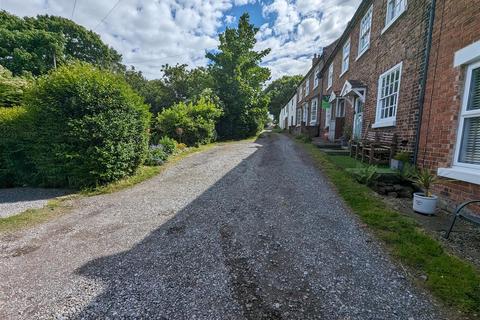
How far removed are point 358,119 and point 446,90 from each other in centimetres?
582

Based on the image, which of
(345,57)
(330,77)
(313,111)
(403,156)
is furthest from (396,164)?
(313,111)

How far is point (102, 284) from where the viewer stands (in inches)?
97.2

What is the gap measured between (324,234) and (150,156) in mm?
7157

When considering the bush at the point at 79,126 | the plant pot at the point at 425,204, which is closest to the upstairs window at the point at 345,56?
the plant pot at the point at 425,204

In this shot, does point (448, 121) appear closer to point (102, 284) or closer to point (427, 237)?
point (427, 237)

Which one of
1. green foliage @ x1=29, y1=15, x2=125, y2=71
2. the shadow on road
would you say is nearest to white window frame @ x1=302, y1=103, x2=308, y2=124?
the shadow on road

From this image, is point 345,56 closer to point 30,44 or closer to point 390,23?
point 390,23

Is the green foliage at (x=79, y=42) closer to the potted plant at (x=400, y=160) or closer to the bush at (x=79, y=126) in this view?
the bush at (x=79, y=126)

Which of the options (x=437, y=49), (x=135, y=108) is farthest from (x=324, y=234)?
(x=135, y=108)

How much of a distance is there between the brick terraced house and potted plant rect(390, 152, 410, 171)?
0.62ft

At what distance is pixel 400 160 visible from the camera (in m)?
5.80

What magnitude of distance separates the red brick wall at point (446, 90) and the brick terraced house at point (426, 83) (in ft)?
0.05

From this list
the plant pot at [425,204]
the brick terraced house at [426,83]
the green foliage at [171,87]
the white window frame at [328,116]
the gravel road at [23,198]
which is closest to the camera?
the brick terraced house at [426,83]

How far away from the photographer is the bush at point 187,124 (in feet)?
41.9
